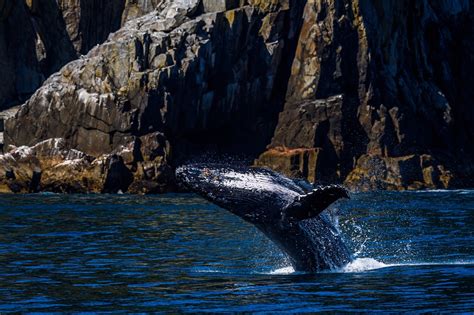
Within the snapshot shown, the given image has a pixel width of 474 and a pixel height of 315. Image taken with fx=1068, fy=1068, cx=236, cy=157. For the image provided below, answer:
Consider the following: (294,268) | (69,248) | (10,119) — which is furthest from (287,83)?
(294,268)

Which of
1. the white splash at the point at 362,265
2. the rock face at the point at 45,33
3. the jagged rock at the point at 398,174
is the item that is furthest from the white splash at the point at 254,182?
the rock face at the point at 45,33

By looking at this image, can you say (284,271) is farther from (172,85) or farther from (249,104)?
(249,104)

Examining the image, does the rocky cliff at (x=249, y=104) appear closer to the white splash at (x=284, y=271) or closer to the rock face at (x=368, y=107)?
the rock face at (x=368, y=107)

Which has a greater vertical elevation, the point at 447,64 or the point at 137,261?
the point at 447,64

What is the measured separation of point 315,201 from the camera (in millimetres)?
→ 17594

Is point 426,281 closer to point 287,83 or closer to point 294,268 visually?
point 294,268

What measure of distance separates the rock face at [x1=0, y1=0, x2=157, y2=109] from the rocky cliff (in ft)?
45.5

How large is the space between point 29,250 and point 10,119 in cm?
5151

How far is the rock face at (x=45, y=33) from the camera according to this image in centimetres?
9219

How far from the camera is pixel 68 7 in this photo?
98.1 m

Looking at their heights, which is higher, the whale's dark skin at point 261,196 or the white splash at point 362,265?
the whale's dark skin at point 261,196

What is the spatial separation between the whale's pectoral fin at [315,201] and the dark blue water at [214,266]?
1336 mm

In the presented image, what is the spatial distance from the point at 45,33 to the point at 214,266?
75.9 meters

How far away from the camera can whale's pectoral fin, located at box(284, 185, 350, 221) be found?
17.1m
